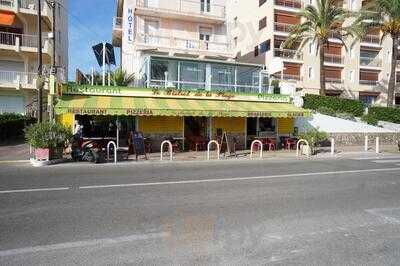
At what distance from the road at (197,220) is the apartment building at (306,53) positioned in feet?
112

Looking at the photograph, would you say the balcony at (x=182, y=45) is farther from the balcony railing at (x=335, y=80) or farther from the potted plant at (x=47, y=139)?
the balcony railing at (x=335, y=80)

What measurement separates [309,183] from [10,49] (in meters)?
30.1

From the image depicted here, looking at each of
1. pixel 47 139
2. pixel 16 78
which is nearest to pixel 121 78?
pixel 16 78

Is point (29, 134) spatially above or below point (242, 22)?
below

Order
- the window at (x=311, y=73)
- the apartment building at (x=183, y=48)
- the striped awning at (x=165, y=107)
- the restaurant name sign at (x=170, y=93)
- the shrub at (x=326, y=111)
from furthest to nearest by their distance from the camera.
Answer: the window at (x=311, y=73) < the shrub at (x=326, y=111) < the apartment building at (x=183, y=48) < the restaurant name sign at (x=170, y=93) < the striped awning at (x=165, y=107)

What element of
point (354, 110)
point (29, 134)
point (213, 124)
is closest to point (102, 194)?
point (29, 134)

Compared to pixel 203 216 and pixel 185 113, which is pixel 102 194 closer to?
pixel 203 216

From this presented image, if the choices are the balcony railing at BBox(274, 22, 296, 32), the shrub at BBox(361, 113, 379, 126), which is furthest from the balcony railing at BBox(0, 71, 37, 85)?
the shrub at BBox(361, 113, 379, 126)

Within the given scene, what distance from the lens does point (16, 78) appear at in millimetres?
34219

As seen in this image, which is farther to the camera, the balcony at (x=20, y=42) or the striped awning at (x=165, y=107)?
the balcony at (x=20, y=42)

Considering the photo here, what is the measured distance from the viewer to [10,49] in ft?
111

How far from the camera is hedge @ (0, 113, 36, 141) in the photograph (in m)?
26.1

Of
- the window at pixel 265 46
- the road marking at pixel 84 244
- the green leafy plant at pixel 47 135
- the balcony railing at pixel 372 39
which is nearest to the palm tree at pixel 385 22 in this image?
the window at pixel 265 46

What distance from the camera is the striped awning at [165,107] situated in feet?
62.4
